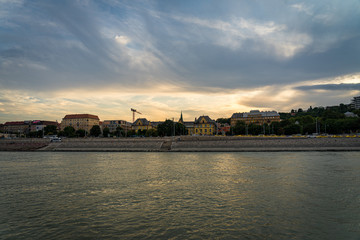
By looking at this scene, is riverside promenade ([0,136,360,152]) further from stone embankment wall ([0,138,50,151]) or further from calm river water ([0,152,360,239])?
calm river water ([0,152,360,239])

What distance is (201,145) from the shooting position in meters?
74.9

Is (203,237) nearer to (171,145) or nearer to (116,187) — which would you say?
(116,187)

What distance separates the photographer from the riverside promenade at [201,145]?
6531 centimetres

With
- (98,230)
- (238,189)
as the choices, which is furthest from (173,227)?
(238,189)

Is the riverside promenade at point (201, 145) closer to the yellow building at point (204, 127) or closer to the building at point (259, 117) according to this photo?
the yellow building at point (204, 127)

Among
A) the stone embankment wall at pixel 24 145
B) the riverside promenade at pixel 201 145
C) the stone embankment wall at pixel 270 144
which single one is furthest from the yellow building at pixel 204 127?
the stone embankment wall at pixel 24 145

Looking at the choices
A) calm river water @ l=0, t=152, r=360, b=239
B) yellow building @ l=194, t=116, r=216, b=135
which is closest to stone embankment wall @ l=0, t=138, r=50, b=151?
calm river water @ l=0, t=152, r=360, b=239

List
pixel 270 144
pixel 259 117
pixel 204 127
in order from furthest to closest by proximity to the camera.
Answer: pixel 259 117
pixel 204 127
pixel 270 144

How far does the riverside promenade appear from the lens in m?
65.3

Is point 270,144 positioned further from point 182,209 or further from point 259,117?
point 259,117

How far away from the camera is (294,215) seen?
491 inches

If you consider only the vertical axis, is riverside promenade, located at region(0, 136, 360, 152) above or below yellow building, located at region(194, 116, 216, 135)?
below

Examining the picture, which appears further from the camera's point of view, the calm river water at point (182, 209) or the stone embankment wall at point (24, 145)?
the stone embankment wall at point (24, 145)

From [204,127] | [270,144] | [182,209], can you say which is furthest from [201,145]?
[204,127]
